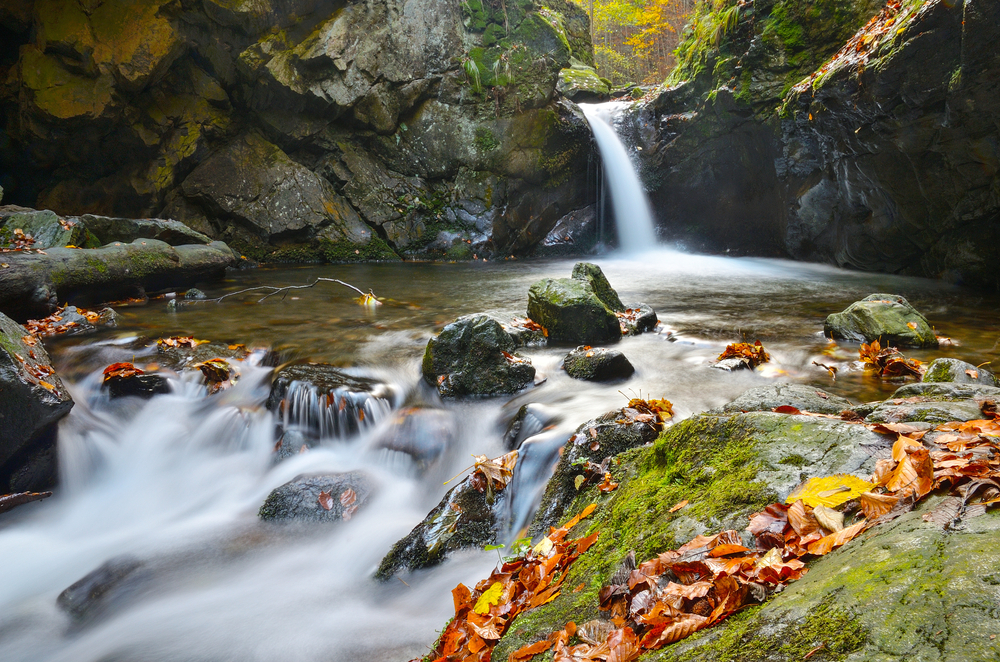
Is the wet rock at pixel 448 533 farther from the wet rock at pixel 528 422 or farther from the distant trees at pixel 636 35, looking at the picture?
the distant trees at pixel 636 35

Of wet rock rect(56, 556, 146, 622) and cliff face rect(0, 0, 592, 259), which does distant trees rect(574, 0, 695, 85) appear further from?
wet rock rect(56, 556, 146, 622)

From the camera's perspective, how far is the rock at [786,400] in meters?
2.95

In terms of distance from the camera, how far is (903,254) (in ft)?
33.8

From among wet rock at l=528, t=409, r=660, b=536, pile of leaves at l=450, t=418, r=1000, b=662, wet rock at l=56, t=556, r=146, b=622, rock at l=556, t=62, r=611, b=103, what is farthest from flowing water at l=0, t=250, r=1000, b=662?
rock at l=556, t=62, r=611, b=103

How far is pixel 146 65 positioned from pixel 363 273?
6.20 metres

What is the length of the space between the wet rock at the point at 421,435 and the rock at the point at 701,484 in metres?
2.20

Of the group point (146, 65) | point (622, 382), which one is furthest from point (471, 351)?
point (146, 65)

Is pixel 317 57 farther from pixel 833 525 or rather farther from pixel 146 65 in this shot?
pixel 833 525

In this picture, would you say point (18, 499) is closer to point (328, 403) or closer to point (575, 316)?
point (328, 403)

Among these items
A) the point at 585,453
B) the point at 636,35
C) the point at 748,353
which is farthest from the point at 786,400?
the point at 636,35

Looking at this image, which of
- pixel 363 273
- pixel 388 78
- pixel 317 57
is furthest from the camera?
pixel 388 78

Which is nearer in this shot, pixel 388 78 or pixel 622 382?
pixel 622 382

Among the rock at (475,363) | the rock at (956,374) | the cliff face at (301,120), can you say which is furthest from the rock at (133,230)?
the rock at (956,374)

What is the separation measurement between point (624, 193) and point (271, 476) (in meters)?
13.7
